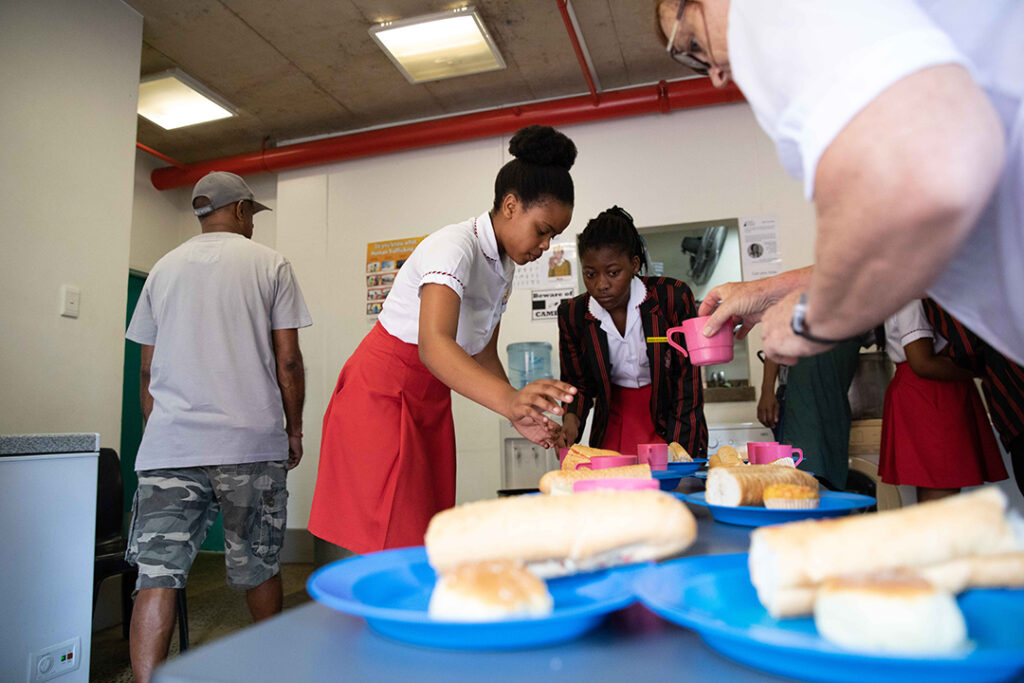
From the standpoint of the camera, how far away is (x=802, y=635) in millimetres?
379

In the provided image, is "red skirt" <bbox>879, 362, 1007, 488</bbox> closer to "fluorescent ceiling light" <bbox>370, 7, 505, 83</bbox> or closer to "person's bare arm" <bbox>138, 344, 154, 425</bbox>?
"fluorescent ceiling light" <bbox>370, 7, 505, 83</bbox>

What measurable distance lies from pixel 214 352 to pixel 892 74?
86.2 inches

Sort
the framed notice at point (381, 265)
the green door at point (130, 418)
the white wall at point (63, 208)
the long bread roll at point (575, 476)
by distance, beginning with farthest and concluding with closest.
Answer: the green door at point (130, 418)
the framed notice at point (381, 265)
the white wall at point (63, 208)
the long bread roll at point (575, 476)

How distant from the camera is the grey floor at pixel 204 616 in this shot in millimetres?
2730

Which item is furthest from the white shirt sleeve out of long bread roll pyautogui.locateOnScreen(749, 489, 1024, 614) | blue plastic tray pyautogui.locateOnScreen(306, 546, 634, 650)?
blue plastic tray pyautogui.locateOnScreen(306, 546, 634, 650)

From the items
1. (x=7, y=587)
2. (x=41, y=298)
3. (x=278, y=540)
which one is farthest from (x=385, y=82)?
(x=7, y=587)

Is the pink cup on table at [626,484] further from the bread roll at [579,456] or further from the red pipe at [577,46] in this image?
the red pipe at [577,46]

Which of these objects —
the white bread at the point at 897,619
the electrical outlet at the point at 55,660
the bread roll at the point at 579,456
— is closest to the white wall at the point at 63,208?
the electrical outlet at the point at 55,660

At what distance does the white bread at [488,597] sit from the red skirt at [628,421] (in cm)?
190

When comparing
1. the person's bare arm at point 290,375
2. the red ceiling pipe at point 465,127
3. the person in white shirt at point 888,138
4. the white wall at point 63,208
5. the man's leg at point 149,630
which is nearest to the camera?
the person in white shirt at point 888,138

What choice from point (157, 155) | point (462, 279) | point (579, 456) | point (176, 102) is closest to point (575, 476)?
point (579, 456)

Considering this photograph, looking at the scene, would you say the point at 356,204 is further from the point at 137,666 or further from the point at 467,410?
the point at 137,666

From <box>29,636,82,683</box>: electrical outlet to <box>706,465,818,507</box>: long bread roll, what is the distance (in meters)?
1.87

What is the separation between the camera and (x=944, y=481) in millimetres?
2801
